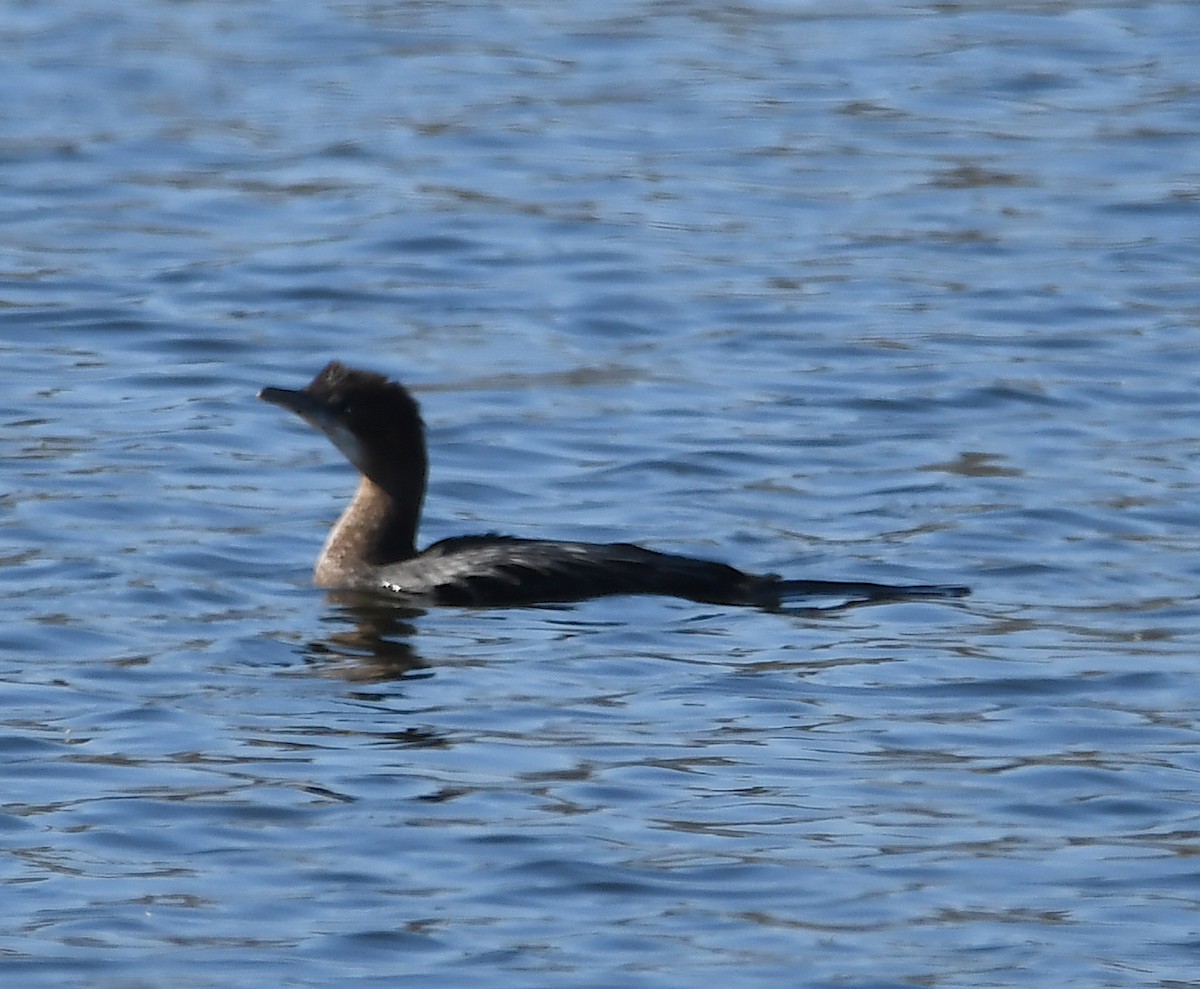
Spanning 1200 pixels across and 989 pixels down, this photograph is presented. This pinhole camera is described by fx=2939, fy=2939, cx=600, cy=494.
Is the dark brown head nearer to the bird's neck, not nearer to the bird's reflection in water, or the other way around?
the bird's neck

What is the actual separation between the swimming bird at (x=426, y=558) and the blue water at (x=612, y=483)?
12cm

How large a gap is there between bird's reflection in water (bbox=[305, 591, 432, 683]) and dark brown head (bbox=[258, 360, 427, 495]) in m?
0.56

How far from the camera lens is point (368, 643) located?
9977 mm

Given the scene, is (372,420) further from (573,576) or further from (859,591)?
(859,591)

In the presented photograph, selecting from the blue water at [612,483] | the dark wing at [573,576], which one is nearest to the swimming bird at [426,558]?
the dark wing at [573,576]

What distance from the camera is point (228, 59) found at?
71.3 ft

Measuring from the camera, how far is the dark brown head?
10898mm

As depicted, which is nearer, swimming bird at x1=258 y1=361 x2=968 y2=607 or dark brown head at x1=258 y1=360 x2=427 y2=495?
swimming bird at x1=258 y1=361 x2=968 y2=607

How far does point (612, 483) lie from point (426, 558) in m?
1.80

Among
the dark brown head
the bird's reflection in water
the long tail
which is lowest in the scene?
the bird's reflection in water

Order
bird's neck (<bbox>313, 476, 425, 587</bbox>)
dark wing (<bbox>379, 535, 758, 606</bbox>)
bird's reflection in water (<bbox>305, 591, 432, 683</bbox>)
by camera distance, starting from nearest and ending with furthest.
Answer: bird's reflection in water (<bbox>305, 591, 432, 683</bbox>) → dark wing (<bbox>379, 535, 758, 606</bbox>) → bird's neck (<bbox>313, 476, 425, 587</bbox>)

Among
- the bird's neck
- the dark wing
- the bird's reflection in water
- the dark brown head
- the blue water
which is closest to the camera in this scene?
the blue water

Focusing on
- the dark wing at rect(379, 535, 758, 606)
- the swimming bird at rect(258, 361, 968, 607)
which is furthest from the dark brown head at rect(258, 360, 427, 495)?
the dark wing at rect(379, 535, 758, 606)

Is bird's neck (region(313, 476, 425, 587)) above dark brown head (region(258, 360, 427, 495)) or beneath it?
beneath
